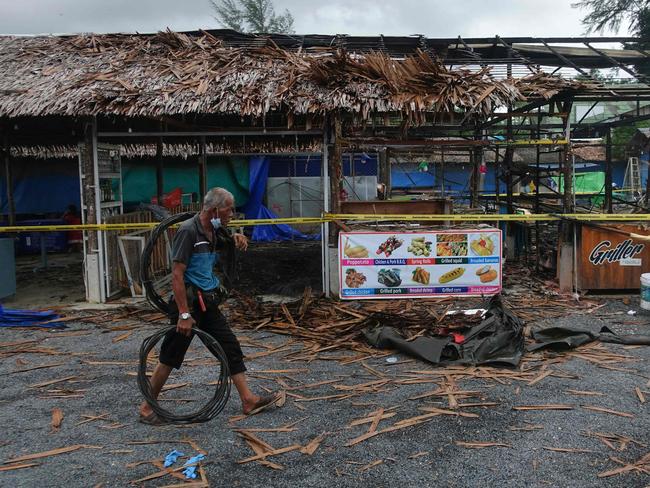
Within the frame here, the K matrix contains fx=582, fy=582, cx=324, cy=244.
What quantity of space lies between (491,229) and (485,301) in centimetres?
115

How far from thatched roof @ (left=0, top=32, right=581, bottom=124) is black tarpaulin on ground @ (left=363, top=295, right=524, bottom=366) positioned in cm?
376

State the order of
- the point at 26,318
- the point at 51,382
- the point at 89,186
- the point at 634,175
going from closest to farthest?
the point at 51,382
the point at 26,318
the point at 89,186
the point at 634,175

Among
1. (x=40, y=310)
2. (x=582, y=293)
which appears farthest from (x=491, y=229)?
(x=40, y=310)

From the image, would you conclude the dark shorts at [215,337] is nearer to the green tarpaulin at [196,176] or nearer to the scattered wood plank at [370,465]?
the scattered wood plank at [370,465]

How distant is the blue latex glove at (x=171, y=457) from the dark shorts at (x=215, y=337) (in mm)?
796

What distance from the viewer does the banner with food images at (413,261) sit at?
891cm

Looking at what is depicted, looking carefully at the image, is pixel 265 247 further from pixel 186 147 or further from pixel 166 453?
pixel 166 453

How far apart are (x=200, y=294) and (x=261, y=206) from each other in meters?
14.1

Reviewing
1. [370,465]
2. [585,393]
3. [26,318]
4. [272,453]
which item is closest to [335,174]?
[26,318]

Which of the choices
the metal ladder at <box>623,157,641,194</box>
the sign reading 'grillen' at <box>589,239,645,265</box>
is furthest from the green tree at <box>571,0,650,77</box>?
the sign reading 'grillen' at <box>589,239,645,265</box>

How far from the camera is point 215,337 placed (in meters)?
4.95

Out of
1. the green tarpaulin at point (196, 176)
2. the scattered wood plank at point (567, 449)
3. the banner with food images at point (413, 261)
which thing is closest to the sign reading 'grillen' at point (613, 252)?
the banner with food images at point (413, 261)

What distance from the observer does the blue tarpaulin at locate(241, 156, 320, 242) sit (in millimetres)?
18391

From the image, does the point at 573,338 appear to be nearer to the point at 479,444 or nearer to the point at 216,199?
the point at 479,444
